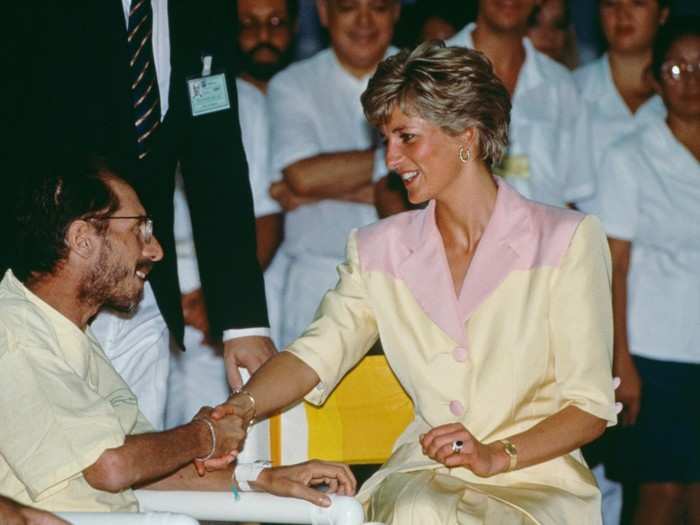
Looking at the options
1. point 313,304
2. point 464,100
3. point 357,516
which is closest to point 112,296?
point 357,516

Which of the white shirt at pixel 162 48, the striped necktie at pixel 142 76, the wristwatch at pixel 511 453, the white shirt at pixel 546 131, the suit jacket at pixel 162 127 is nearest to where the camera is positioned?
the wristwatch at pixel 511 453

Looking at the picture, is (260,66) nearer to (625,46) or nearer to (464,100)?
(625,46)

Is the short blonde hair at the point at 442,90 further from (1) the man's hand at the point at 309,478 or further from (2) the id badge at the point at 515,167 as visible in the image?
(2) the id badge at the point at 515,167

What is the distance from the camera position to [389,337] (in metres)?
3.29

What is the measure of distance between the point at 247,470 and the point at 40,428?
0.60 meters

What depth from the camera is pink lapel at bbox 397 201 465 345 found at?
10.5 feet

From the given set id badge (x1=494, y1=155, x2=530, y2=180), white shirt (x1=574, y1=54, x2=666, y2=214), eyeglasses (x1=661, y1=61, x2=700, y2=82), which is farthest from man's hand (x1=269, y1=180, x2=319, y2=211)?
eyeglasses (x1=661, y1=61, x2=700, y2=82)

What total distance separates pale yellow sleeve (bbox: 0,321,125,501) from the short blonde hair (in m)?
1.07

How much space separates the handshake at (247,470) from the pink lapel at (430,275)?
1.42 feet

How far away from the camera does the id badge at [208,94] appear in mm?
3520

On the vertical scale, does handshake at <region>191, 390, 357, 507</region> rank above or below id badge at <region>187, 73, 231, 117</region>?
below

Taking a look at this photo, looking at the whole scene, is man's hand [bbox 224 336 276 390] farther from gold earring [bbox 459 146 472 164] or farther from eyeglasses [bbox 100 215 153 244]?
gold earring [bbox 459 146 472 164]

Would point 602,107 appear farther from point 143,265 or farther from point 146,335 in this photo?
point 143,265

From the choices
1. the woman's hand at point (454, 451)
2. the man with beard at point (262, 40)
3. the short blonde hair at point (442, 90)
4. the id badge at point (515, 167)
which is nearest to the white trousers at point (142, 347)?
the short blonde hair at point (442, 90)
